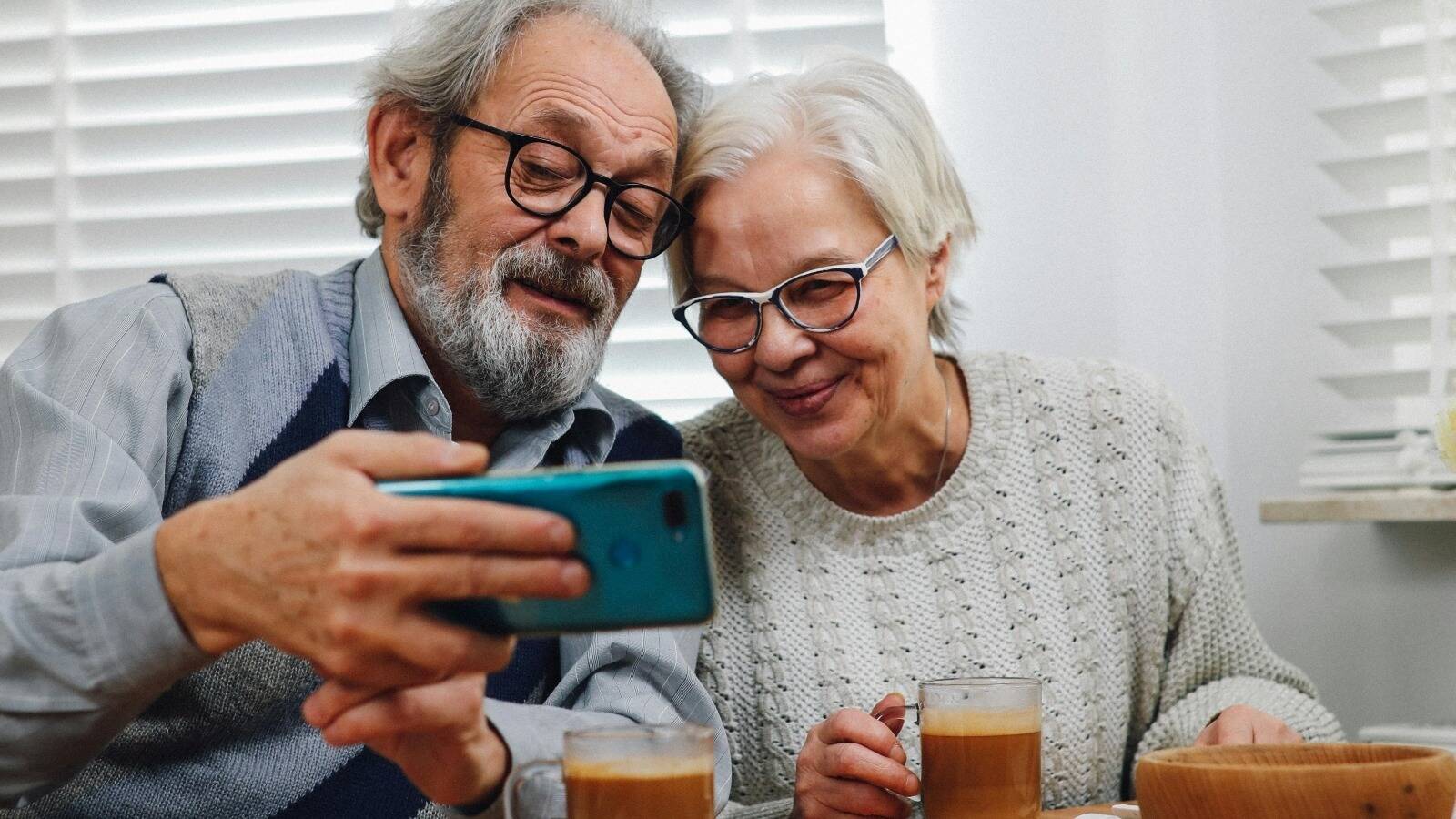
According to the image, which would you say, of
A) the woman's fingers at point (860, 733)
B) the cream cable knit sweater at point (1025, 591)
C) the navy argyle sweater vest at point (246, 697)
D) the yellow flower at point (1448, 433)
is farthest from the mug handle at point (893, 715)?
the yellow flower at point (1448, 433)

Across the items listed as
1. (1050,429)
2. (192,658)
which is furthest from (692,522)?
(1050,429)

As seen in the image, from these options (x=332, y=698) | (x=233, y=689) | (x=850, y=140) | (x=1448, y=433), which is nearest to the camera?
(x=332, y=698)

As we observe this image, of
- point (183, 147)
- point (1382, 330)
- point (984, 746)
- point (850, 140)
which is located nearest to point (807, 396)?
point (850, 140)

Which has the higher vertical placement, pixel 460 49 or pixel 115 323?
pixel 460 49

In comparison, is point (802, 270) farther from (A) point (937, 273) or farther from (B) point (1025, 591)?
(B) point (1025, 591)

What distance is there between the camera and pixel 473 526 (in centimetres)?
73

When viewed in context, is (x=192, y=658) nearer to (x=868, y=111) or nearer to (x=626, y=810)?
(x=626, y=810)

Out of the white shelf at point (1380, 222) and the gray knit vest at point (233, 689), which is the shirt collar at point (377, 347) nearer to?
the gray knit vest at point (233, 689)

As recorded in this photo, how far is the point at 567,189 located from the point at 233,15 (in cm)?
113

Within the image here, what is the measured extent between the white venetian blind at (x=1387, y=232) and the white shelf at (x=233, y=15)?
1.56m

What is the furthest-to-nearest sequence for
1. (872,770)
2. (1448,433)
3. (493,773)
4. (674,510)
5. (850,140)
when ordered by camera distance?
1. (1448,433)
2. (850,140)
3. (872,770)
4. (493,773)
5. (674,510)

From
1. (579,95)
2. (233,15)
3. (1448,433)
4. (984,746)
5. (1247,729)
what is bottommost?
(1247,729)

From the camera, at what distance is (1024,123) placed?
201 cm

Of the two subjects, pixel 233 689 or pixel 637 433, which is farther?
pixel 637 433
